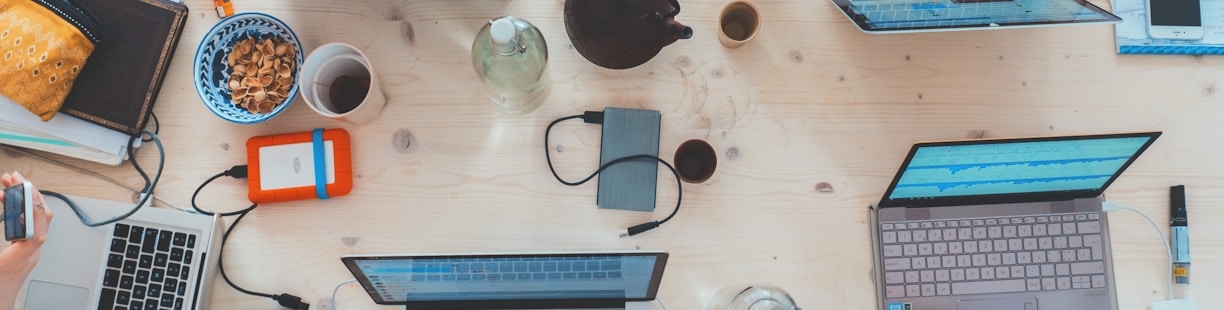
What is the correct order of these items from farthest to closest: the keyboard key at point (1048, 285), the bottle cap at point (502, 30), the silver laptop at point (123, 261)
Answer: the keyboard key at point (1048, 285) → the silver laptop at point (123, 261) → the bottle cap at point (502, 30)

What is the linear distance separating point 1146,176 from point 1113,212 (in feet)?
0.25

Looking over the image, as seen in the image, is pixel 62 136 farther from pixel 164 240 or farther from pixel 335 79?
pixel 335 79

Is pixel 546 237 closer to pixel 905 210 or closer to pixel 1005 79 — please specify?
pixel 905 210

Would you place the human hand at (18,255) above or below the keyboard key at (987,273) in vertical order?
above

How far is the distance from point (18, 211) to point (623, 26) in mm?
680

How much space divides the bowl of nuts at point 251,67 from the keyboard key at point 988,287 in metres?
0.93

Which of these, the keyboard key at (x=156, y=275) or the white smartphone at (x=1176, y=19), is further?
the white smartphone at (x=1176, y=19)

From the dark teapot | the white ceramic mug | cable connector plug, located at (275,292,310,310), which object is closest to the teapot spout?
the dark teapot

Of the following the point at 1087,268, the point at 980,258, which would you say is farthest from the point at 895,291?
the point at 1087,268

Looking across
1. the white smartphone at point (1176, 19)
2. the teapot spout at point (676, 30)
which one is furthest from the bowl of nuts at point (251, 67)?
the white smartphone at point (1176, 19)

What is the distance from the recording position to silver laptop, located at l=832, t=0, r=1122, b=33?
31.2 inches

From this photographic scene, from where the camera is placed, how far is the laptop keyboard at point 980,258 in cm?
88

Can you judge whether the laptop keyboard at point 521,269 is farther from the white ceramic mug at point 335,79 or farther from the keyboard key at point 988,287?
the keyboard key at point 988,287

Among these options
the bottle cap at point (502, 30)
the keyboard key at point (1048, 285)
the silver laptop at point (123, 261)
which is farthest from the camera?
the keyboard key at point (1048, 285)
